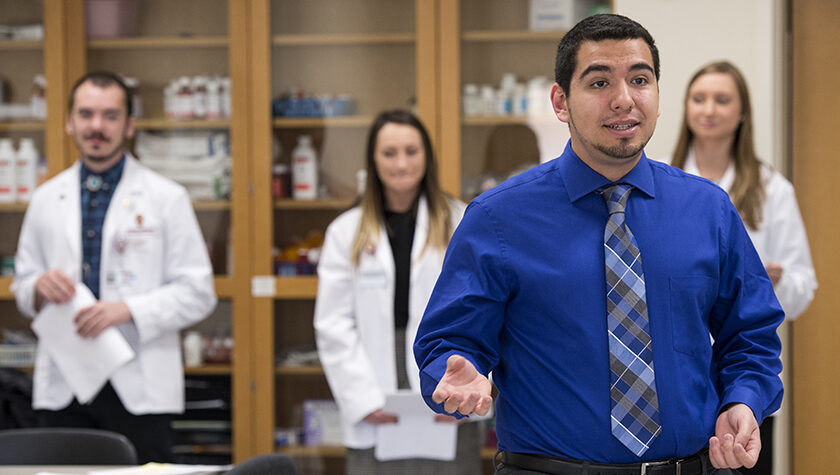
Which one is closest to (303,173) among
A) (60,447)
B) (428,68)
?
(428,68)

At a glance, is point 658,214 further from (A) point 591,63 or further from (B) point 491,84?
(B) point 491,84

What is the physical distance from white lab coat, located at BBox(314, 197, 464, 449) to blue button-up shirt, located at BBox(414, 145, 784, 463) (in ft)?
4.59

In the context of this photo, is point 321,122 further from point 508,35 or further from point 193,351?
point 193,351

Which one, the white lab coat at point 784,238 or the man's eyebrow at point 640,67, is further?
the white lab coat at point 784,238

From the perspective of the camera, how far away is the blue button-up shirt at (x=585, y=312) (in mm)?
1518

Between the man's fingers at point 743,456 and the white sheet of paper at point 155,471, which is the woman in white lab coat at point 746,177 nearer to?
the man's fingers at point 743,456

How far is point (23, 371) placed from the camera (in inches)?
166

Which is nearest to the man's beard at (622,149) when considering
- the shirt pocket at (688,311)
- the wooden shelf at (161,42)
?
the shirt pocket at (688,311)

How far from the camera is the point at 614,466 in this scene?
4.90 ft

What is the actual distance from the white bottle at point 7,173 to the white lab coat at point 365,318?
195 cm

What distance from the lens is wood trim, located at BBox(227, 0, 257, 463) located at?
4.11 m

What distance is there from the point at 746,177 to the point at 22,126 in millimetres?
3180

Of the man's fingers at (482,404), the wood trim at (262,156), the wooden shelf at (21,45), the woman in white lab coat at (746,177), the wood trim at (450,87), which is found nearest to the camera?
the man's fingers at (482,404)

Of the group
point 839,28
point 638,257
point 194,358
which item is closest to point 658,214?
point 638,257
